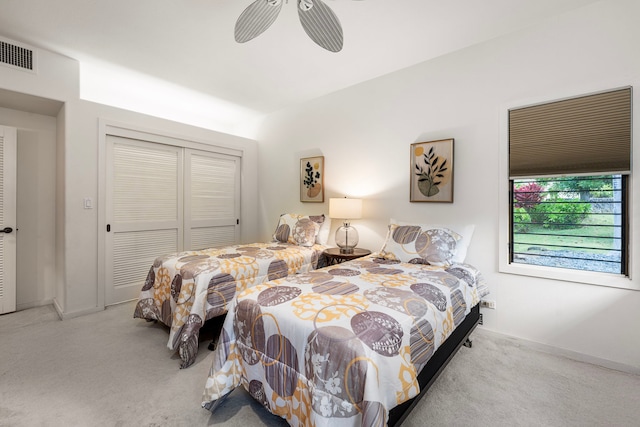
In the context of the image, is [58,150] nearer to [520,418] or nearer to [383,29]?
[383,29]

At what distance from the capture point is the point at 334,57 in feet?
9.14

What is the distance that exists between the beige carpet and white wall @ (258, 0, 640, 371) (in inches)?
11.7

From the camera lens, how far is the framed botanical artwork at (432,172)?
2.69m

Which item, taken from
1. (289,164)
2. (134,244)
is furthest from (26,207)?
(289,164)

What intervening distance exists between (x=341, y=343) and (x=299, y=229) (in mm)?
2388

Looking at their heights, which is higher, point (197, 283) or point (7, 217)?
point (7, 217)

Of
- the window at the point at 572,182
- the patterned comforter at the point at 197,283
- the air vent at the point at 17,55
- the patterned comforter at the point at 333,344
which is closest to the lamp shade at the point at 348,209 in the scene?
Result: the patterned comforter at the point at 197,283

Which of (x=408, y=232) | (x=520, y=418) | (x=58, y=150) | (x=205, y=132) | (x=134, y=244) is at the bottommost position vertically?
(x=520, y=418)

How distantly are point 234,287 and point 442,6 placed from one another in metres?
2.78

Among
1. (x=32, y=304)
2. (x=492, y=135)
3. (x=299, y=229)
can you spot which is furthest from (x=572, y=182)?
(x=32, y=304)

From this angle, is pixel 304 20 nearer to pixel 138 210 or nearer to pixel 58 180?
pixel 138 210

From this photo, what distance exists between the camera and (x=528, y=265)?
7.83ft

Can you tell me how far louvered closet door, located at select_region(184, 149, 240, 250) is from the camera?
3.92 m

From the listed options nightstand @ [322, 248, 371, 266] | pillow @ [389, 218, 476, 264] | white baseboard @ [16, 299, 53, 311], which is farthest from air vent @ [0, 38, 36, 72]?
pillow @ [389, 218, 476, 264]
